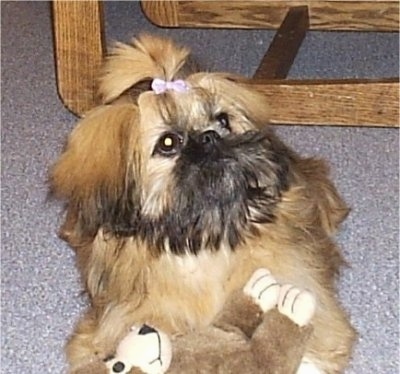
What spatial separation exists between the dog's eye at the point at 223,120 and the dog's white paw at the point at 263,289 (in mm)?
173

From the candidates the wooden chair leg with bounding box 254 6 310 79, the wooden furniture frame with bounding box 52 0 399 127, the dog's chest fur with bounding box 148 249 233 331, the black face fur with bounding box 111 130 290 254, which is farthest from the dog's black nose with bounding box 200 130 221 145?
the wooden chair leg with bounding box 254 6 310 79

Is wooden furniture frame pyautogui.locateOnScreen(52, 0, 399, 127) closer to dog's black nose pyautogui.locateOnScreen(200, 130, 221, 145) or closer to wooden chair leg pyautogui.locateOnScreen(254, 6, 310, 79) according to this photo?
wooden chair leg pyautogui.locateOnScreen(254, 6, 310, 79)

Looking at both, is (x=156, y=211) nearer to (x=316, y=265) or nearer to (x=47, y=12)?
(x=316, y=265)

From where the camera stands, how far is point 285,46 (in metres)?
2.14

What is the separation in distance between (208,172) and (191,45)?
3.83ft

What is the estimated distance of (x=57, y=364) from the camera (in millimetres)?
1426

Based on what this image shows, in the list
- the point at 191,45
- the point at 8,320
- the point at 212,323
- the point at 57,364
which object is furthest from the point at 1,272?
the point at 191,45

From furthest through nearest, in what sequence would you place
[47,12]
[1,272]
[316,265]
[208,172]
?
1. [47,12]
2. [1,272]
3. [316,265]
4. [208,172]

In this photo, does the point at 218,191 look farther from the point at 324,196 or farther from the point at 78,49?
the point at 78,49

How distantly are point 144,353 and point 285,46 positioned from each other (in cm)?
103

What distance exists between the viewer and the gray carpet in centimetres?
148

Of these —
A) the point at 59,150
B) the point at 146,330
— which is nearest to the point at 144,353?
the point at 146,330

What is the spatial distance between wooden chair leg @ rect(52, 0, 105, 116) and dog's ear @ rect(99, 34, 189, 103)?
53 cm

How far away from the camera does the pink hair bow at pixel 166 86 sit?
1289mm
